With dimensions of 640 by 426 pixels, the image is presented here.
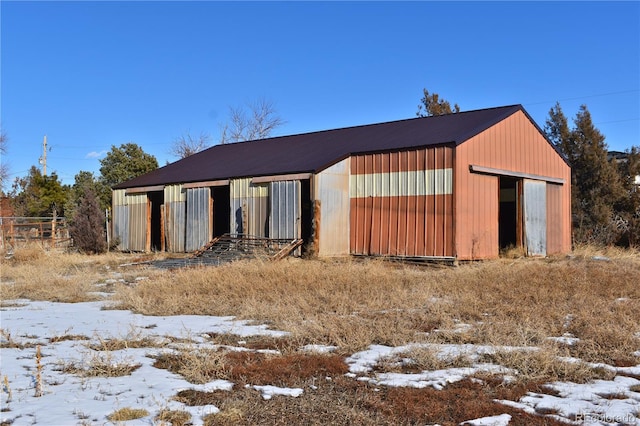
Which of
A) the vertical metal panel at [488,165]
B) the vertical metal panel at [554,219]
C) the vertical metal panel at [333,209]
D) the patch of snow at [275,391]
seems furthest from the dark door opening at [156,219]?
the patch of snow at [275,391]

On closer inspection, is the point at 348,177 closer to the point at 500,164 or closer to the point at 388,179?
the point at 388,179

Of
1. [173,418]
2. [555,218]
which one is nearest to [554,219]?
[555,218]

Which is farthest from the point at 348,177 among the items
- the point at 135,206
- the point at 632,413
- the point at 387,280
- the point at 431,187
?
the point at 632,413

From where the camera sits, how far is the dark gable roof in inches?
736

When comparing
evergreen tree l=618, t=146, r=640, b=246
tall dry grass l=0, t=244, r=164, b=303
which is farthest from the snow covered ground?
evergreen tree l=618, t=146, r=640, b=246

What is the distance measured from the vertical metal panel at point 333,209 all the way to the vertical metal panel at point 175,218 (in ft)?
24.1

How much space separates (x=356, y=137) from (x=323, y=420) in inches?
746

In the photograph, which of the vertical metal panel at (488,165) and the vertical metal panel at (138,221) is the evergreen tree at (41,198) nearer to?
the vertical metal panel at (138,221)

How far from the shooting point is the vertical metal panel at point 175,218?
23.3m

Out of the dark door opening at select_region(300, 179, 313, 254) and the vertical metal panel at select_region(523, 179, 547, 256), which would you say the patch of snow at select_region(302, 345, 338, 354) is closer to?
the dark door opening at select_region(300, 179, 313, 254)

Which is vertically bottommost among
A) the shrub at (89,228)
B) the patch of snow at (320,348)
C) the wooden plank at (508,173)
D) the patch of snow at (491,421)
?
the patch of snow at (491,421)

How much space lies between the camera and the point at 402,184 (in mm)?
17859

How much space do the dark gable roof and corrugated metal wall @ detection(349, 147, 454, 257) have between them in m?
0.51

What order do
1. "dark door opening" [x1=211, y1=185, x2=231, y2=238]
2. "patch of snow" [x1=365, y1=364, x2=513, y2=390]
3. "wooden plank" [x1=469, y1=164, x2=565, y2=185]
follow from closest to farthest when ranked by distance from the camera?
1. "patch of snow" [x1=365, y1=364, x2=513, y2=390]
2. "wooden plank" [x1=469, y1=164, x2=565, y2=185]
3. "dark door opening" [x1=211, y1=185, x2=231, y2=238]
